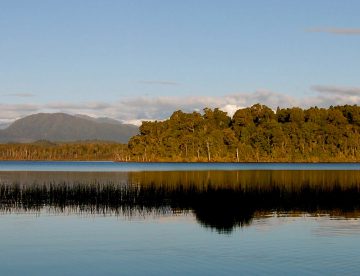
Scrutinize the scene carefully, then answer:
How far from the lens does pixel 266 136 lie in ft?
599

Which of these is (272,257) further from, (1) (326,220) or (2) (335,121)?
(2) (335,121)

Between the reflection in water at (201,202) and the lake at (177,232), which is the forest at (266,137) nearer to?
the reflection in water at (201,202)

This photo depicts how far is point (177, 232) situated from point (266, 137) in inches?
6083

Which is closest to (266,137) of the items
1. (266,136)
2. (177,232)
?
(266,136)

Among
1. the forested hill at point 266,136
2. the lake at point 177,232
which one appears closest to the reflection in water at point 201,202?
the lake at point 177,232

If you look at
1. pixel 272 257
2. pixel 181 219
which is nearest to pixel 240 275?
pixel 272 257

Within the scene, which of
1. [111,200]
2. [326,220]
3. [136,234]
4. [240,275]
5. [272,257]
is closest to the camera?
[240,275]

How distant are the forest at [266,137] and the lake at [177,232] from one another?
437 ft

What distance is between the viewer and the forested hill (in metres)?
181

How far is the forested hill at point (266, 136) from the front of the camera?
7121 inches

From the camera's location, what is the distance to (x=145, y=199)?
4288 cm

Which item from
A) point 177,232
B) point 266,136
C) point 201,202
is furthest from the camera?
point 266,136

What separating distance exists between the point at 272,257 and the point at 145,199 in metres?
20.1

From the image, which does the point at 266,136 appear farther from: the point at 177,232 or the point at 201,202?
the point at 177,232
